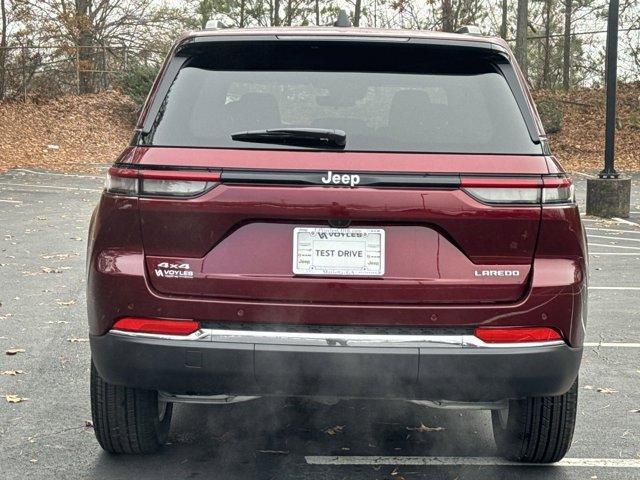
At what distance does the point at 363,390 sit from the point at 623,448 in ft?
5.45

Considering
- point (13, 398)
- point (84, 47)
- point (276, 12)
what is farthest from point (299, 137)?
point (276, 12)

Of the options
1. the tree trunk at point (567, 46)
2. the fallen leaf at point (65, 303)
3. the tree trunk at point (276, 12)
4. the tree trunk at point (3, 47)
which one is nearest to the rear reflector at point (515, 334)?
the fallen leaf at point (65, 303)

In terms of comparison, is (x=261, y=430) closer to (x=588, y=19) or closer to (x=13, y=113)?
(x=13, y=113)

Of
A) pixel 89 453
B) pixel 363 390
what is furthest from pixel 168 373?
pixel 89 453

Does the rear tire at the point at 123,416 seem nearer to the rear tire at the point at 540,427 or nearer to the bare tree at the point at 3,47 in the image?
the rear tire at the point at 540,427

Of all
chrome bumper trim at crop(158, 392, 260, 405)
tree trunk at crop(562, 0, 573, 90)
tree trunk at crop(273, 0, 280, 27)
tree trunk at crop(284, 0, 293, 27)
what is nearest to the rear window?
chrome bumper trim at crop(158, 392, 260, 405)

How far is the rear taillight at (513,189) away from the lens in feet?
11.6

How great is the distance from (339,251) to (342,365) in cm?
40

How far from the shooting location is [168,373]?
Answer: 11.8 feet

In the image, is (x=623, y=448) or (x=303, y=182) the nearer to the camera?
(x=303, y=182)

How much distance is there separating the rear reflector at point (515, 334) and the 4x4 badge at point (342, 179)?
689 millimetres

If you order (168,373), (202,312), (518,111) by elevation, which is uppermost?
(518,111)

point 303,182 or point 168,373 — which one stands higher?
point 303,182

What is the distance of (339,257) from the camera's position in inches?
138
